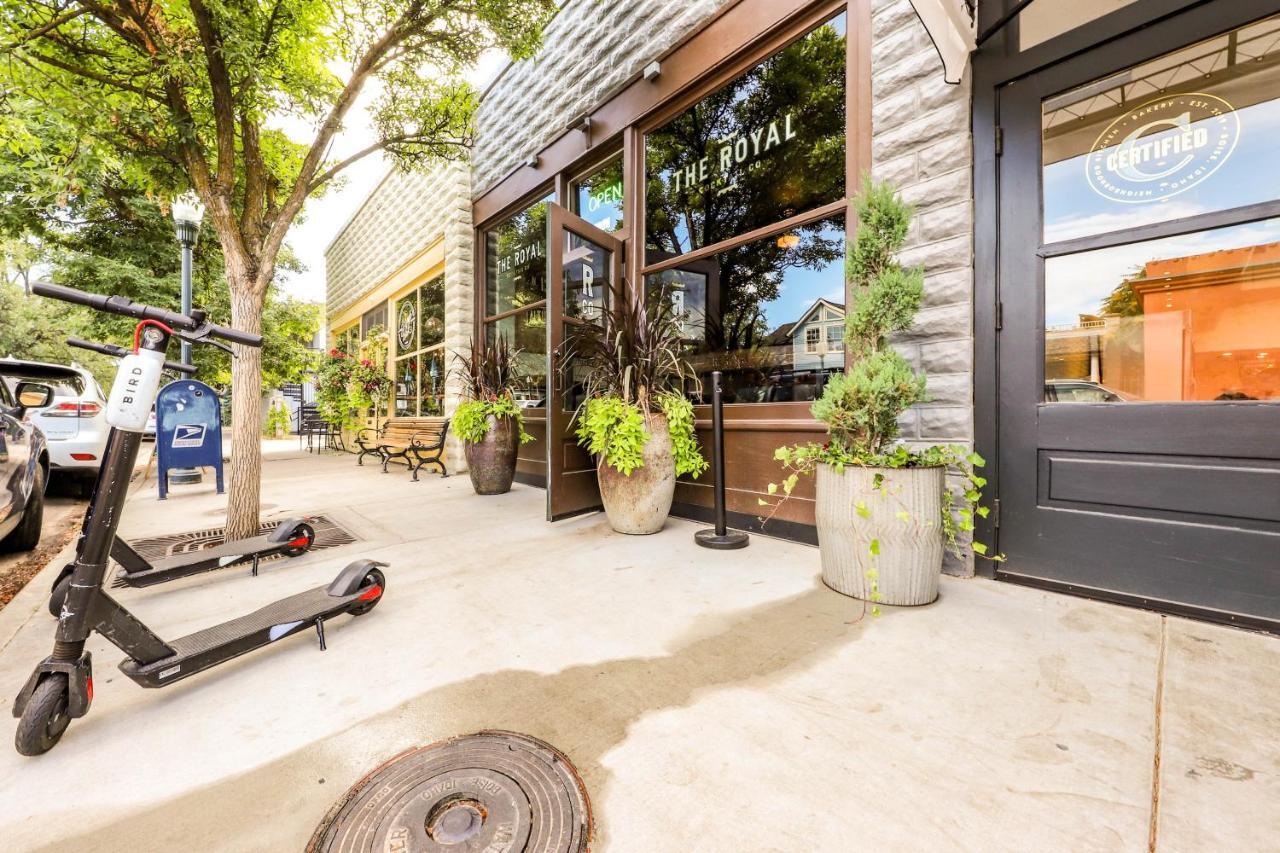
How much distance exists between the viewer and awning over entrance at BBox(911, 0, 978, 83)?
84.5 inches

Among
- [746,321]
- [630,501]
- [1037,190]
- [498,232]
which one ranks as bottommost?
[630,501]

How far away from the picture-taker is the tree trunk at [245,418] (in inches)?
119

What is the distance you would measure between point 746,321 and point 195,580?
3557mm

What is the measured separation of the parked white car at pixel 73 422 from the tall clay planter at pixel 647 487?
5.02 metres

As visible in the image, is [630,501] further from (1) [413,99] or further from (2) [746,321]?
(1) [413,99]

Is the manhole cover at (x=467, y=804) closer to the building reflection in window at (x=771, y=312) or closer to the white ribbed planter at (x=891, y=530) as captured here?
the white ribbed planter at (x=891, y=530)

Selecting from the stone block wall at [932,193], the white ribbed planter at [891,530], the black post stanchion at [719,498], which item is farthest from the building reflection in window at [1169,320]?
the black post stanchion at [719,498]

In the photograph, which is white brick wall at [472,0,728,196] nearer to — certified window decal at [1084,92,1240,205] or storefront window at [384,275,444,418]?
storefront window at [384,275,444,418]

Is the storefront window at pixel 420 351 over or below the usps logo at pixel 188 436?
over

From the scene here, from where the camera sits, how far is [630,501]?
128 inches

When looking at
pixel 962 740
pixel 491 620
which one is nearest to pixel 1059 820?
pixel 962 740

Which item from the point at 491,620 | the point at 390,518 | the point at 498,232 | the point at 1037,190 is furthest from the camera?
the point at 498,232

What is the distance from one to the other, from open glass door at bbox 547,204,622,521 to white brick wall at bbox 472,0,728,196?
155 centimetres

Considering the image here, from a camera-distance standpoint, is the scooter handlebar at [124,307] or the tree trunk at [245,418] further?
the tree trunk at [245,418]
